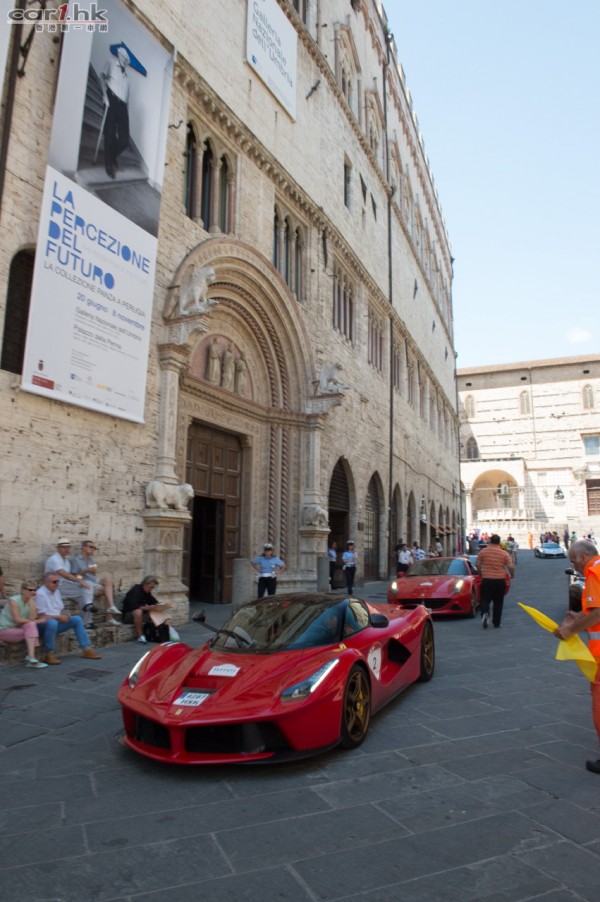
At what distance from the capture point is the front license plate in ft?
12.6

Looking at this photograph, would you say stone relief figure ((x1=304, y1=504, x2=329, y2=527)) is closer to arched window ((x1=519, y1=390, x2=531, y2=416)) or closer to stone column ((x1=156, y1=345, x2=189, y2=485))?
stone column ((x1=156, y1=345, x2=189, y2=485))

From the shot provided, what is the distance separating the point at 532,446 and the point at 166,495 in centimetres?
5411

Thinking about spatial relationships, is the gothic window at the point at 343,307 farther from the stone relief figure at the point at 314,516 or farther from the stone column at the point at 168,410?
the stone column at the point at 168,410

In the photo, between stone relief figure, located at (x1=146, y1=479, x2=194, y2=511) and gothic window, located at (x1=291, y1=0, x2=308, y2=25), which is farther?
gothic window, located at (x1=291, y1=0, x2=308, y2=25)

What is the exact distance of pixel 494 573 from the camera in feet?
32.6

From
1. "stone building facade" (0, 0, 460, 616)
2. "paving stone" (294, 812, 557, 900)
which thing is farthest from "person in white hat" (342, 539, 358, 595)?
"paving stone" (294, 812, 557, 900)

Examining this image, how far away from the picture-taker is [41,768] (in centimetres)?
398

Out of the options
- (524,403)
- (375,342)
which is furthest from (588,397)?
(375,342)

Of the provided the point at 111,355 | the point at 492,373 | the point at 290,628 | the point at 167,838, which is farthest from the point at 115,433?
the point at 492,373

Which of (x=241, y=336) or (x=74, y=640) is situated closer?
(x=74, y=640)

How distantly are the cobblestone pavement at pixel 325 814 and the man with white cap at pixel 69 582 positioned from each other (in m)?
2.40

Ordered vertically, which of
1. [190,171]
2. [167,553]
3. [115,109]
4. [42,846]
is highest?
[190,171]

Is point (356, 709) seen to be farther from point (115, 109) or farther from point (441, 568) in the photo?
point (115, 109)

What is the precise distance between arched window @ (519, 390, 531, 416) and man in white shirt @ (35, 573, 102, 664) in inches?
2238
